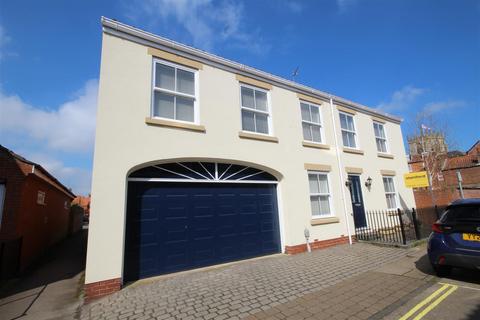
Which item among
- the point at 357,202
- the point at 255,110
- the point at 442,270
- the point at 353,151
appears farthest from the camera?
the point at 353,151

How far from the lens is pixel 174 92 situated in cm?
751

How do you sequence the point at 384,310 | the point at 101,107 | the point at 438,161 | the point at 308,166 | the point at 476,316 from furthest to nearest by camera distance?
the point at 438,161
the point at 308,166
the point at 101,107
the point at 384,310
the point at 476,316

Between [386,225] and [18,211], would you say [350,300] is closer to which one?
[386,225]

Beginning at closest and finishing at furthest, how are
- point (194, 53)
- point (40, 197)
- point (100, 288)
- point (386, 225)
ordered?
point (100, 288)
point (194, 53)
point (40, 197)
point (386, 225)

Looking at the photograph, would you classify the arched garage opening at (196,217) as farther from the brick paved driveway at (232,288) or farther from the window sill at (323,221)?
the window sill at (323,221)

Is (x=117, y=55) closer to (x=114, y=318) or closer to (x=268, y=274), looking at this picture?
(x=114, y=318)

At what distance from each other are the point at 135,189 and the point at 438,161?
29155 millimetres

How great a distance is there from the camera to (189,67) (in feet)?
26.2

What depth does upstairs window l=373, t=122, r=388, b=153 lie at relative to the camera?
1376 centimetres

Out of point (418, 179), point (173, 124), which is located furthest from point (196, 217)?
point (418, 179)

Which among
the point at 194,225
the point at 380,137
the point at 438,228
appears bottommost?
the point at 438,228

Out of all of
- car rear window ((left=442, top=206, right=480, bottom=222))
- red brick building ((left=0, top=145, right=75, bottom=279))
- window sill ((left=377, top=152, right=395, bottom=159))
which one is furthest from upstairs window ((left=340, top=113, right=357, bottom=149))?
red brick building ((left=0, top=145, right=75, bottom=279))

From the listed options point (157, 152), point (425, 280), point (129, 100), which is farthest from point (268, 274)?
point (129, 100)

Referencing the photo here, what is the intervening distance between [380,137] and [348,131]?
306cm
